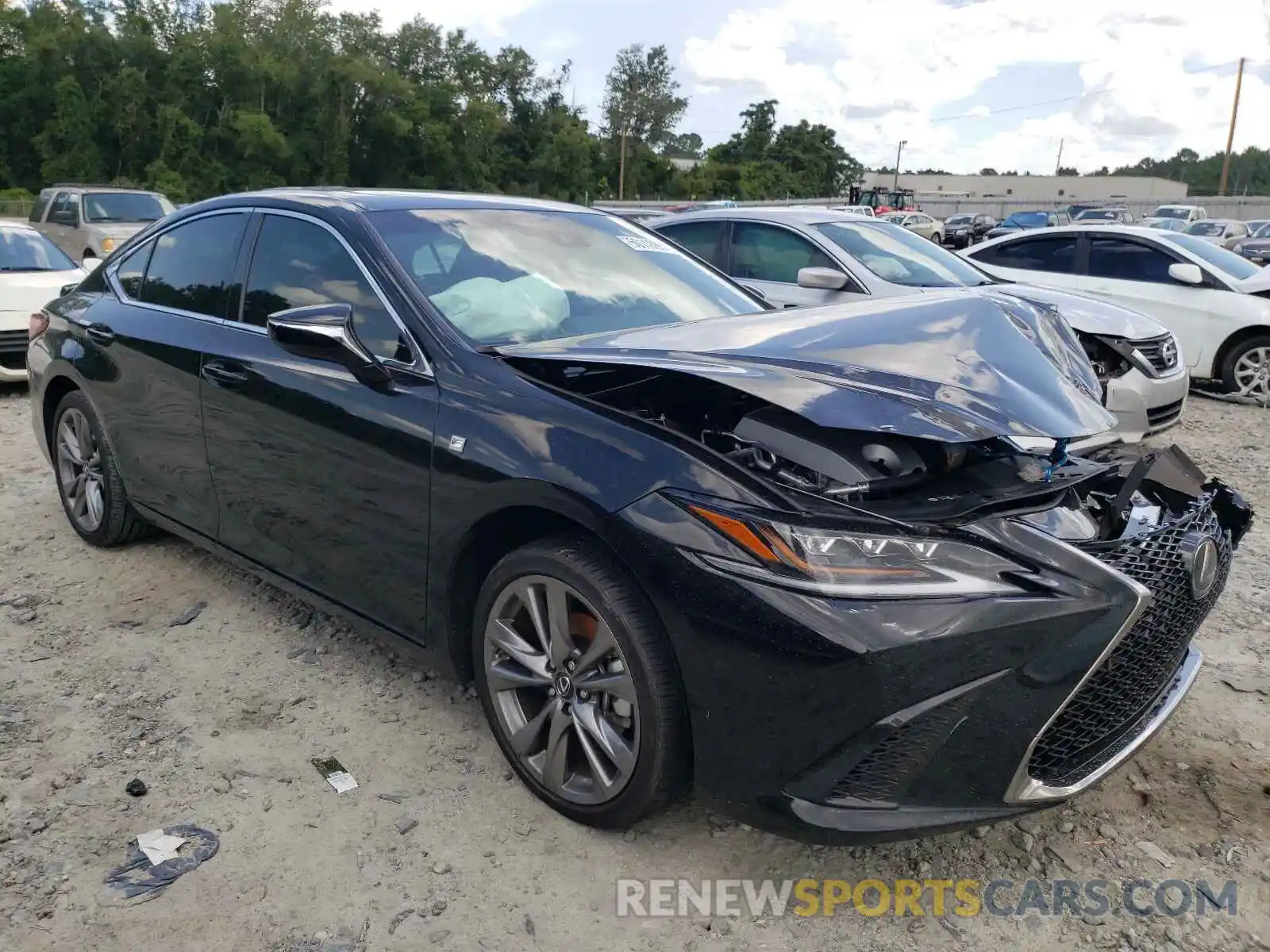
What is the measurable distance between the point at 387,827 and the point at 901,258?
620 cm

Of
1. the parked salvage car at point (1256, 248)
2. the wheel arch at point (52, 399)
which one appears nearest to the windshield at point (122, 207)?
the wheel arch at point (52, 399)

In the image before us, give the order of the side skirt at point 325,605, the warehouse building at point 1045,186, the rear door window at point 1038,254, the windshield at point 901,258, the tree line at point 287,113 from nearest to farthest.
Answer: the side skirt at point 325,605, the windshield at point 901,258, the rear door window at point 1038,254, the tree line at point 287,113, the warehouse building at point 1045,186

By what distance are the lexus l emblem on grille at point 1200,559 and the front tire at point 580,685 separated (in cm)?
129

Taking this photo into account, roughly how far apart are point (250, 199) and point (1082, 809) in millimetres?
3577

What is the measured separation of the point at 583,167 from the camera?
236 feet

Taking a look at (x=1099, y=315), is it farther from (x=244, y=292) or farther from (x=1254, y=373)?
(x=244, y=292)

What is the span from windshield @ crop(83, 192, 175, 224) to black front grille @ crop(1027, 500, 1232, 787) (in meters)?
16.3

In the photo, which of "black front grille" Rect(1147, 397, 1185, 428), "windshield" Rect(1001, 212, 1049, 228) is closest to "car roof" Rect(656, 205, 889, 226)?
"black front grille" Rect(1147, 397, 1185, 428)

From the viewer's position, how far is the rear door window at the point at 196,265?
3.74 meters

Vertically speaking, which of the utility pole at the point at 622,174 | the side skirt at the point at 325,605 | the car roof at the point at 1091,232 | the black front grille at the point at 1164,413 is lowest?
the side skirt at the point at 325,605

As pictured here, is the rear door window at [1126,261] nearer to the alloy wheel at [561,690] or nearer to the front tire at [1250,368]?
the front tire at [1250,368]

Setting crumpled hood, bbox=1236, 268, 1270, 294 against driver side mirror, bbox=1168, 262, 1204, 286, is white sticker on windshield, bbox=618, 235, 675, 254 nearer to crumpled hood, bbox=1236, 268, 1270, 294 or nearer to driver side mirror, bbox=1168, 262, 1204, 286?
driver side mirror, bbox=1168, 262, 1204, 286

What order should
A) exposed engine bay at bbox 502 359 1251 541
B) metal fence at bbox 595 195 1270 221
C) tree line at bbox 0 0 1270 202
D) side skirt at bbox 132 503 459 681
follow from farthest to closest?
metal fence at bbox 595 195 1270 221 → tree line at bbox 0 0 1270 202 → side skirt at bbox 132 503 459 681 → exposed engine bay at bbox 502 359 1251 541

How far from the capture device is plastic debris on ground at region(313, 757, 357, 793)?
9.43 feet
